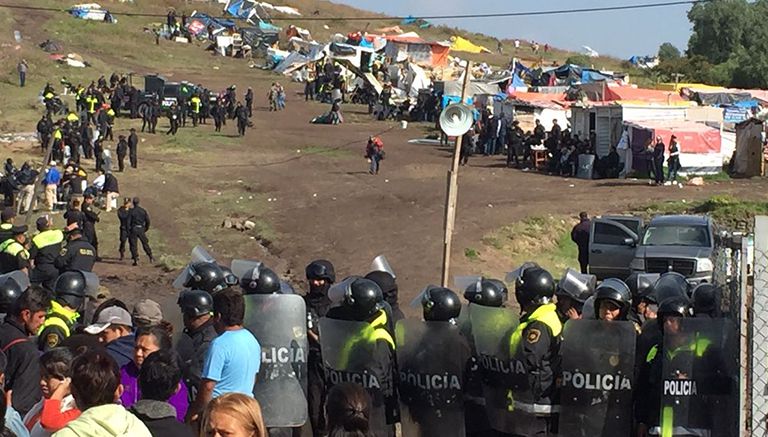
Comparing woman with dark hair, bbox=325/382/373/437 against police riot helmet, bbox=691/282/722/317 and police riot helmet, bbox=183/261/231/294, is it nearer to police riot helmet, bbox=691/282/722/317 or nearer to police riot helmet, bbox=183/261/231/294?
police riot helmet, bbox=183/261/231/294

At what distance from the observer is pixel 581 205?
3222 cm

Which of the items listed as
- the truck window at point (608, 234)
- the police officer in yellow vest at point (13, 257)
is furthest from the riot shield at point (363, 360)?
the truck window at point (608, 234)

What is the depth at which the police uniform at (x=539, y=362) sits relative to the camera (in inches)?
328

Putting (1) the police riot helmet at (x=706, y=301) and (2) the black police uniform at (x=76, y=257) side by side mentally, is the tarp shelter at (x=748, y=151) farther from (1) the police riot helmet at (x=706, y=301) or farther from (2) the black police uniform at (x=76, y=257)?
(1) the police riot helmet at (x=706, y=301)

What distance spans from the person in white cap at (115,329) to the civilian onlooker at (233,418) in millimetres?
3100

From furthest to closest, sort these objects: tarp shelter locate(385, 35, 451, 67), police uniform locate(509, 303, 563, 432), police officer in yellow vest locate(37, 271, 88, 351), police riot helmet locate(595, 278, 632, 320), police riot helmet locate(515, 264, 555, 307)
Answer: tarp shelter locate(385, 35, 451, 67), police officer in yellow vest locate(37, 271, 88, 351), police riot helmet locate(515, 264, 555, 307), police riot helmet locate(595, 278, 632, 320), police uniform locate(509, 303, 563, 432)

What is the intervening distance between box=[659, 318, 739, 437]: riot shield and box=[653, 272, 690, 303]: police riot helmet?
1413 mm

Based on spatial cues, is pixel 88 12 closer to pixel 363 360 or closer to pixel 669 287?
pixel 669 287

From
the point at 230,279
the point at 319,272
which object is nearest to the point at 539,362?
the point at 319,272

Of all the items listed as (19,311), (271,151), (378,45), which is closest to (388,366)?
(19,311)

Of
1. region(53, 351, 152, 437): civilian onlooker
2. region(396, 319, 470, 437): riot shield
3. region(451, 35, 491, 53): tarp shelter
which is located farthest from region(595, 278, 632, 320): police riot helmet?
region(451, 35, 491, 53): tarp shelter

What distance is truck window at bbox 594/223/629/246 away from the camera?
2456cm

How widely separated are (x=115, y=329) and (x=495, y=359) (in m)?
2.77

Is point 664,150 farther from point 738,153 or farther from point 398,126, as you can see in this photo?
point 398,126
